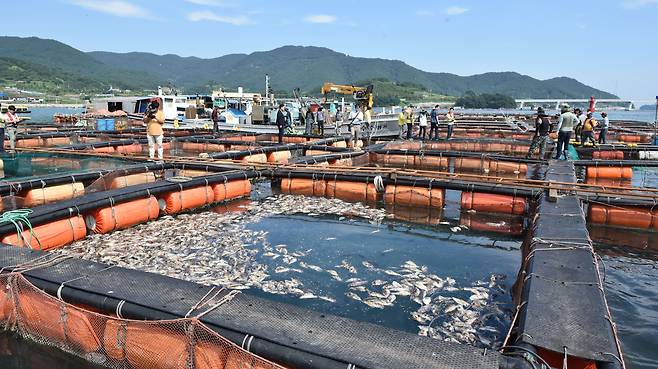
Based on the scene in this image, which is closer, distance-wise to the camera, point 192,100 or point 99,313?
point 99,313

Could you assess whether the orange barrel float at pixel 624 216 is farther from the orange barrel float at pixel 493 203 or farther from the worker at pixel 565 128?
the worker at pixel 565 128

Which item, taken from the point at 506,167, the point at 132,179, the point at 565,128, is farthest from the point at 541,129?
the point at 132,179

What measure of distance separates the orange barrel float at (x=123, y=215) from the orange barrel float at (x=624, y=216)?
14.4m

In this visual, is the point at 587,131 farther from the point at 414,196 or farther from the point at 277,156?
the point at 277,156

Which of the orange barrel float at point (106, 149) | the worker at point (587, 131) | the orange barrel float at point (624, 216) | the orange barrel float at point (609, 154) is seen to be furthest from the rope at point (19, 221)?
the worker at point (587, 131)

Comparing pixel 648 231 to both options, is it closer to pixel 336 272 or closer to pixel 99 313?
pixel 336 272

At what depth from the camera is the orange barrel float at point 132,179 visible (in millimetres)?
16209

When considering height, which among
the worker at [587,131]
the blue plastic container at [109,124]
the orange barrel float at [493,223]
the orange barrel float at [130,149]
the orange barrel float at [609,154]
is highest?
→ the worker at [587,131]

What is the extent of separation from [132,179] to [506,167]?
746 inches

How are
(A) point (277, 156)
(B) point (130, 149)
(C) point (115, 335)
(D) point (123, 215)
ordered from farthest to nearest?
(B) point (130, 149) → (A) point (277, 156) → (D) point (123, 215) → (C) point (115, 335)

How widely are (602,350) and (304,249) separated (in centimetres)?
785

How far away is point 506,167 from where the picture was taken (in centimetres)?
2417

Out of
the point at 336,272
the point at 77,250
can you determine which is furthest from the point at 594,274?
the point at 77,250

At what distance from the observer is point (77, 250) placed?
11.2 meters
